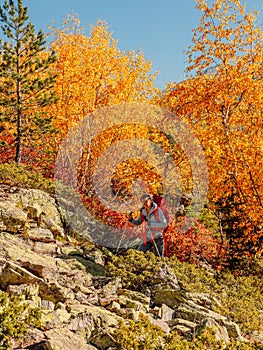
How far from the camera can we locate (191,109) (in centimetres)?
1121

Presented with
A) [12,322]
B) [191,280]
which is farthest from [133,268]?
[12,322]

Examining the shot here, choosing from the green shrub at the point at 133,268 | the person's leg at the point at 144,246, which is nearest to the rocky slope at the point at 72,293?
the green shrub at the point at 133,268

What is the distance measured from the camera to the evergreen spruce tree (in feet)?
51.0

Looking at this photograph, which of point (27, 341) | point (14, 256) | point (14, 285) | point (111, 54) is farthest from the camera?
point (111, 54)

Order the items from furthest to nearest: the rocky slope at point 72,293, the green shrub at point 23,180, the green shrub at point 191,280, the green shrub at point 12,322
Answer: the green shrub at point 23,180
the green shrub at point 191,280
the rocky slope at point 72,293
the green shrub at point 12,322

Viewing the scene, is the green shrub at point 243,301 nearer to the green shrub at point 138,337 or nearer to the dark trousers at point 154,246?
the dark trousers at point 154,246

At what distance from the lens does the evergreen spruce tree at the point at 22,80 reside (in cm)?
1555

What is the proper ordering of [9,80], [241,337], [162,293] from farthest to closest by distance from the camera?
[9,80]
[162,293]
[241,337]

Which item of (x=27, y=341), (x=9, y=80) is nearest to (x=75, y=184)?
(x=9, y=80)

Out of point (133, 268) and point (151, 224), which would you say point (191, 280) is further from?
point (151, 224)

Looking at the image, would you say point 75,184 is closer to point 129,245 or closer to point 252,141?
point 129,245

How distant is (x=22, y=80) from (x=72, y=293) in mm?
12515

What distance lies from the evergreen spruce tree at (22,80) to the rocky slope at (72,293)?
7377mm

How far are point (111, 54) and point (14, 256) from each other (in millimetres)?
10722
